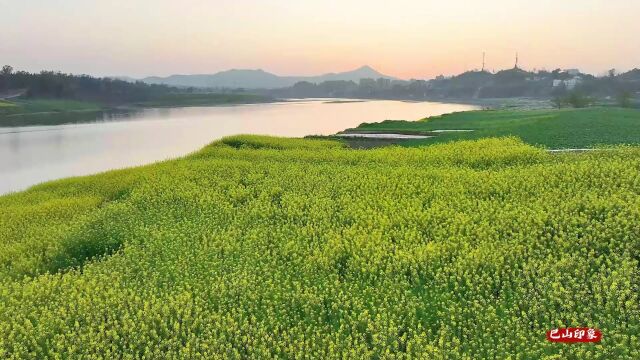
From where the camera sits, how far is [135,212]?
15375 millimetres

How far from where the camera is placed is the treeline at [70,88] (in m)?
105

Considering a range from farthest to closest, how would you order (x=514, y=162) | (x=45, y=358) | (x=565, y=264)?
(x=514, y=162) < (x=565, y=264) < (x=45, y=358)

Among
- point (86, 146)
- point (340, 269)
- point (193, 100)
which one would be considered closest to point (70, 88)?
point (193, 100)

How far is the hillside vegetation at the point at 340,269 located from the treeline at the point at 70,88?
10330 centimetres

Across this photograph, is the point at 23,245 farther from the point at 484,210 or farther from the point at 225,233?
the point at 484,210

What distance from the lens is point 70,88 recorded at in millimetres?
110000

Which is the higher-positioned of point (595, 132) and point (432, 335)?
point (595, 132)

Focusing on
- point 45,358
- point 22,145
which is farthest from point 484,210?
point 22,145

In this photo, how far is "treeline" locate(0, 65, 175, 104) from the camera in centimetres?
10514

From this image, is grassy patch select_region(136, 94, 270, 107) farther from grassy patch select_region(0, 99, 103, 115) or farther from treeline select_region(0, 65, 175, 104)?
grassy patch select_region(0, 99, 103, 115)

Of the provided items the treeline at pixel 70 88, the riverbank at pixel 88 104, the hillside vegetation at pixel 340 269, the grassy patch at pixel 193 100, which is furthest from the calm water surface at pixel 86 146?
the grassy patch at pixel 193 100

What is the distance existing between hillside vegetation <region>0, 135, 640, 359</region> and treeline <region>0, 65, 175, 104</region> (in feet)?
339

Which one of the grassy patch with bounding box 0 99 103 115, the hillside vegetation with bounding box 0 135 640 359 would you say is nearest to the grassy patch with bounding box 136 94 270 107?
the grassy patch with bounding box 0 99 103 115

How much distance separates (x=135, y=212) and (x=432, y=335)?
1089 centimetres
